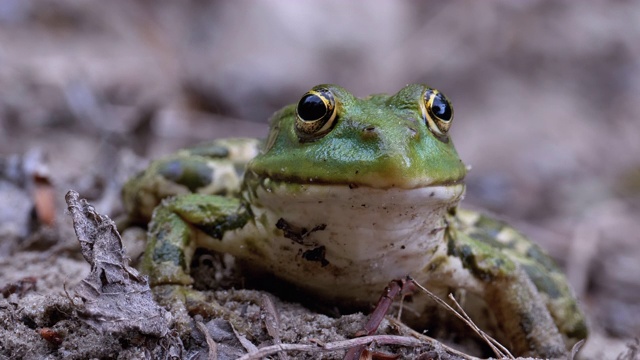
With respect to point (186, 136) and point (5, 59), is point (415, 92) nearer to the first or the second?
point (186, 136)

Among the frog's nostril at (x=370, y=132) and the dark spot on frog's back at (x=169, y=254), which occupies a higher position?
the frog's nostril at (x=370, y=132)

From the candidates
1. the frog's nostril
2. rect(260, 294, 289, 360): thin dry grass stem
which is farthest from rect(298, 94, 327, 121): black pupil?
rect(260, 294, 289, 360): thin dry grass stem

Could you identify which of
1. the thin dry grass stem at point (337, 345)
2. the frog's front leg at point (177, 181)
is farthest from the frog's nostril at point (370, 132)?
the frog's front leg at point (177, 181)

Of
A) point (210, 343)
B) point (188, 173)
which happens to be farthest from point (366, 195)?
point (188, 173)

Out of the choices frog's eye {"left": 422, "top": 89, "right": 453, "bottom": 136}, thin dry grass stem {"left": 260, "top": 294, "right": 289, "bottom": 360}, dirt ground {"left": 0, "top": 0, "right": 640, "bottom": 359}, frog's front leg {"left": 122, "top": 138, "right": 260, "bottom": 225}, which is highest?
dirt ground {"left": 0, "top": 0, "right": 640, "bottom": 359}

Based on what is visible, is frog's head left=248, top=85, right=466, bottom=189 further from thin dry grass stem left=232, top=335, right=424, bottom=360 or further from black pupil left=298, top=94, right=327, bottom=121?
thin dry grass stem left=232, top=335, right=424, bottom=360

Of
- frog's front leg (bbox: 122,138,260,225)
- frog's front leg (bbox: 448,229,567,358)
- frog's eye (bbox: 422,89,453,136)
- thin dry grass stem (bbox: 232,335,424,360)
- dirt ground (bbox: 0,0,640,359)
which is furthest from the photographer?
dirt ground (bbox: 0,0,640,359)

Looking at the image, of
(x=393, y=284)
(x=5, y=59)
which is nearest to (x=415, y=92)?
(x=393, y=284)

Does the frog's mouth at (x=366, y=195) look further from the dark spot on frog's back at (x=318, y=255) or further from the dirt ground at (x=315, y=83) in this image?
the dirt ground at (x=315, y=83)
